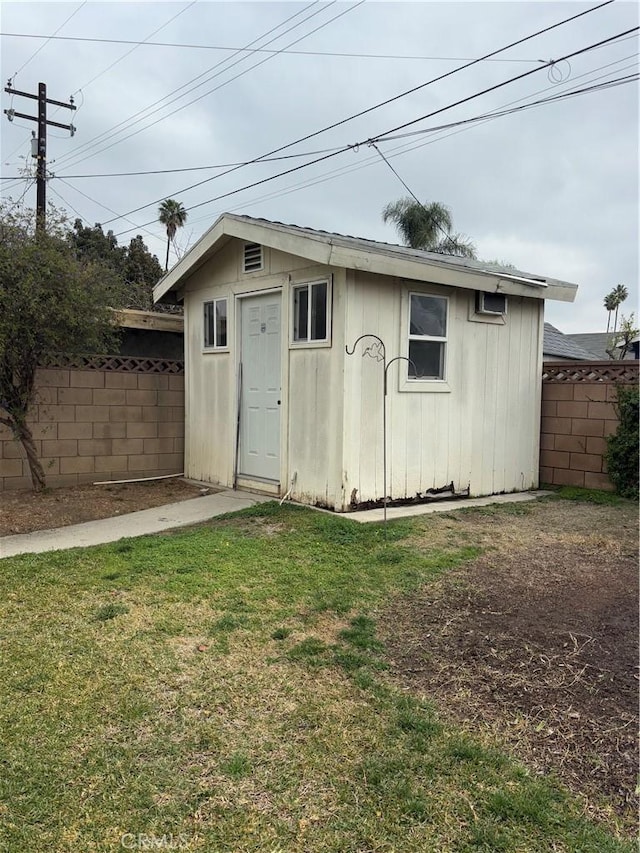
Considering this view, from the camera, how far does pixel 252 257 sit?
7.51 m

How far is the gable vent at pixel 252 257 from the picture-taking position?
7.40 metres

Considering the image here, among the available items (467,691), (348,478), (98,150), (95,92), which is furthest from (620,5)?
(98,150)

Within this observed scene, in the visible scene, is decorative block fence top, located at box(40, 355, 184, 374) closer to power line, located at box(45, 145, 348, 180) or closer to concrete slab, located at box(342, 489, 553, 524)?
concrete slab, located at box(342, 489, 553, 524)

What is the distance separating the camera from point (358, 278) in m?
6.30

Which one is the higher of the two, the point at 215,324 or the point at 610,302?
the point at 610,302

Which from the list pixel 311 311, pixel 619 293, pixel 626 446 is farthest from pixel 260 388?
pixel 619 293

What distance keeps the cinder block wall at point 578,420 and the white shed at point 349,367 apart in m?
0.21

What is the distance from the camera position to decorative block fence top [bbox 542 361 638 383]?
759 cm

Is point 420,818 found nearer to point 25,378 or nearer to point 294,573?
point 294,573

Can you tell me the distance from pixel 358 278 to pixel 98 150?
47.7 ft

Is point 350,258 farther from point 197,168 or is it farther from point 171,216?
point 171,216

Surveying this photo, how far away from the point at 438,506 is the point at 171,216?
87.3 ft

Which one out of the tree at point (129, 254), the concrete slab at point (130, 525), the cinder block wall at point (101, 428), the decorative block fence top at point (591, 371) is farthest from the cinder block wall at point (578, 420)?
the tree at point (129, 254)

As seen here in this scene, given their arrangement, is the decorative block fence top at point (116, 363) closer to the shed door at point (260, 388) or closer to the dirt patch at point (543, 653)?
the shed door at point (260, 388)
